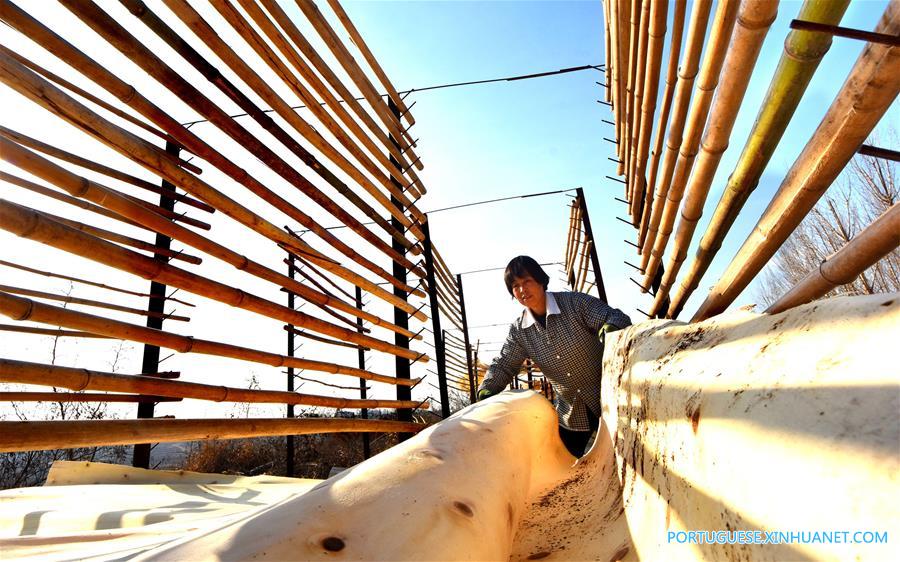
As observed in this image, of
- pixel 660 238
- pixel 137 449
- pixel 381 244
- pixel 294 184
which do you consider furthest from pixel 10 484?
pixel 660 238

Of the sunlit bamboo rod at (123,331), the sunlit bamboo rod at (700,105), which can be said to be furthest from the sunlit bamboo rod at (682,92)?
the sunlit bamboo rod at (123,331)

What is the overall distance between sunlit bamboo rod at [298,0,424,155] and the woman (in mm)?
1310

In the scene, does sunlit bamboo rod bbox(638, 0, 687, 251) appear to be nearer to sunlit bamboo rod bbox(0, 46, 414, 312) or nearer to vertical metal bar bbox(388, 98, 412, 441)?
sunlit bamboo rod bbox(0, 46, 414, 312)

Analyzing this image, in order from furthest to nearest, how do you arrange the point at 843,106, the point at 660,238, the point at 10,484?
the point at 10,484, the point at 660,238, the point at 843,106

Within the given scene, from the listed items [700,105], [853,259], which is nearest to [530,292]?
[700,105]

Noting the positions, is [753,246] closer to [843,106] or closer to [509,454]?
[843,106]

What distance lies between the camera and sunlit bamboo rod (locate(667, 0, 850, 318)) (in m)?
0.61

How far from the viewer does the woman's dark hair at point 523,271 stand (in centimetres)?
233

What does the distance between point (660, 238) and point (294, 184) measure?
143cm

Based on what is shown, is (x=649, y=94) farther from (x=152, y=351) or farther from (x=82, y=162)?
(x=152, y=351)

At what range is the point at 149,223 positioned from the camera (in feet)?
3.87

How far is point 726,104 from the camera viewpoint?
90cm

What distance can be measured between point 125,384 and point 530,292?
1.73 metres

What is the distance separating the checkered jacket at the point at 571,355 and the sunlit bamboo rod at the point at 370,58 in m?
1.82
